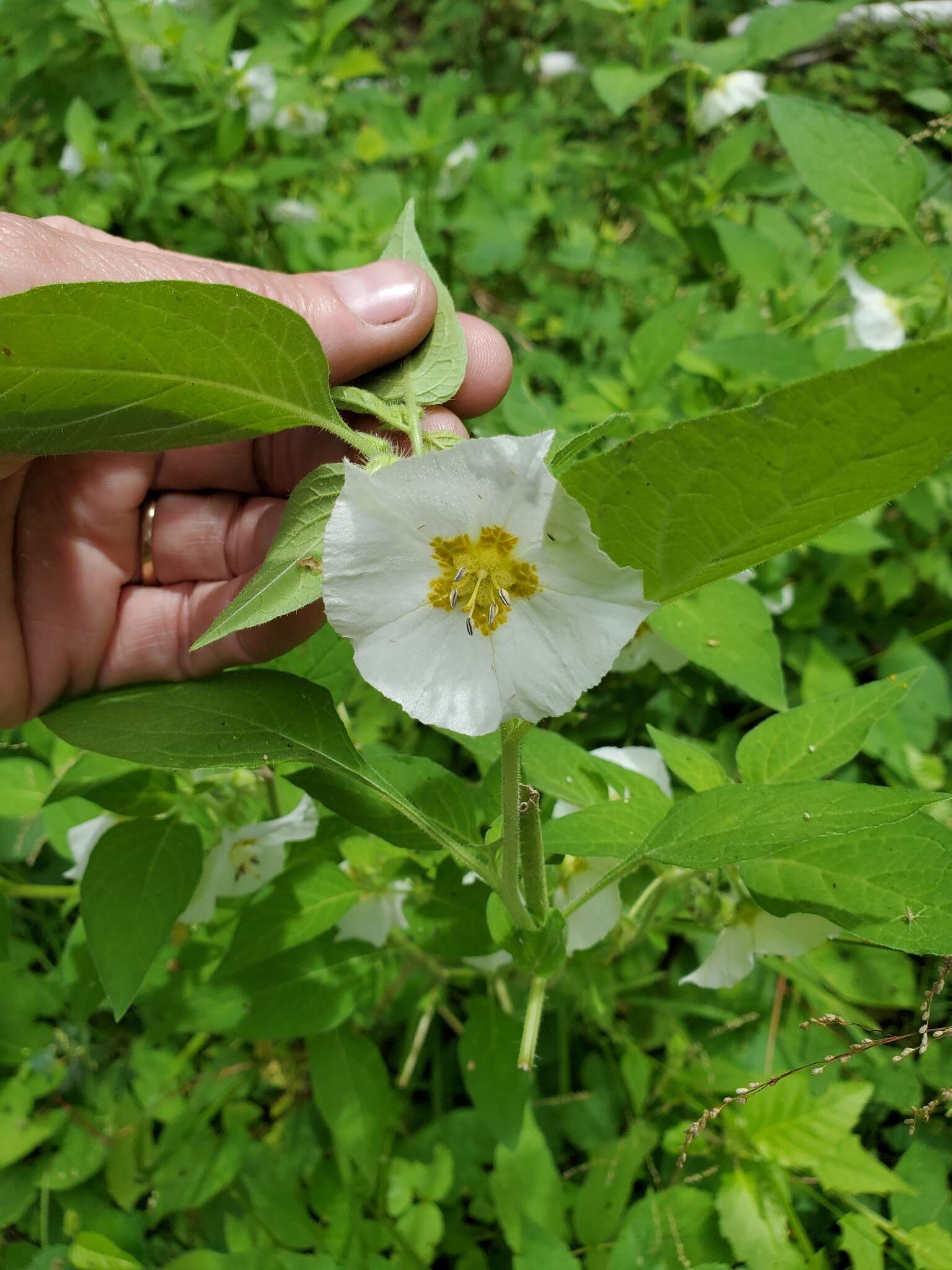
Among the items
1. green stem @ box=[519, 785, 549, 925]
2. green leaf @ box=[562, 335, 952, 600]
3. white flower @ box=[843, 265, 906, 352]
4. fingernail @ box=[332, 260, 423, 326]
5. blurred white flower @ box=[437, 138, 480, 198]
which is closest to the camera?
green leaf @ box=[562, 335, 952, 600]

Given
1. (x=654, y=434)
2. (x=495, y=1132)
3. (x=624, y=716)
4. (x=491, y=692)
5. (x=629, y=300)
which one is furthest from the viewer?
(x=629, y=300)

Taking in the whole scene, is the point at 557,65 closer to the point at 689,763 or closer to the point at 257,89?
the point at 257,89

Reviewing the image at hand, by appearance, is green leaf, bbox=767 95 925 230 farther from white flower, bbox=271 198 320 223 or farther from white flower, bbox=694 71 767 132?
white flower, bbox=271 198 320 223

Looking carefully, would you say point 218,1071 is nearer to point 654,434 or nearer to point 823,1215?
point 823,1215

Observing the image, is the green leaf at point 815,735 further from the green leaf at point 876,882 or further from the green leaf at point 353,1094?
the green leaf at point 353,1094

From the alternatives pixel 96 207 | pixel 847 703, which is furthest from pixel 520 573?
pixel 96 207

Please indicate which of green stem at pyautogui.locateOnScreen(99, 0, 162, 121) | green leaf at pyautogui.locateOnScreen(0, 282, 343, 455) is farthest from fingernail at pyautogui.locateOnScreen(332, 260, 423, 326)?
green stem at pyautogui.locateOnScreen(99, 0, 162, 121)

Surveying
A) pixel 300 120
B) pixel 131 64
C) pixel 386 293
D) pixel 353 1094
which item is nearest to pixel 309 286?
pixel 386 293

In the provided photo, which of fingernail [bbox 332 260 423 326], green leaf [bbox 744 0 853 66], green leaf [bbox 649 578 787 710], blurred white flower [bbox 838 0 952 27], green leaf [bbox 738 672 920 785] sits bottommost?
green leaf [bbox 649 578 787 710]
